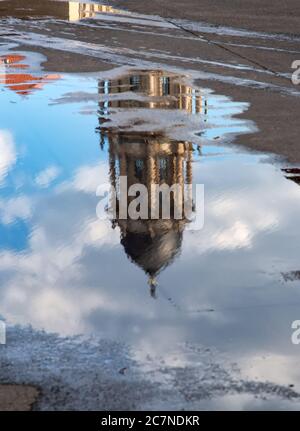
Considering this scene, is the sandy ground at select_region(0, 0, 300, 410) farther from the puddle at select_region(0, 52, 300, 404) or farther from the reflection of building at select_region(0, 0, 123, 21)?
the reflection of building at select_region(0, 0, 123, 21)

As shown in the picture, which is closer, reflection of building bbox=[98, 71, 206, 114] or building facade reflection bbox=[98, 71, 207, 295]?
building facade reflection bbox=[98, 71, 207, 295]

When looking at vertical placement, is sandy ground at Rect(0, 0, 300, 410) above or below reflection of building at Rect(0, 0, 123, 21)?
below

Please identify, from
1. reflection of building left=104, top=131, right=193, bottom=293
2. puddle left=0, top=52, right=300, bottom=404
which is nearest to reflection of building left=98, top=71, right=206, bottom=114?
puddle left=0, top=52, right=300, bottom=404

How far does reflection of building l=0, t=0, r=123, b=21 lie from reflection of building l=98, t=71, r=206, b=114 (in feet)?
42.2

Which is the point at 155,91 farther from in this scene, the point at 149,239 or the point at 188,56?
the point at 149,239

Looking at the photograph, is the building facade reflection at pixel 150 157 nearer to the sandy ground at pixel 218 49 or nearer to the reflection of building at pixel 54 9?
the sandy ground at pixel 218 49

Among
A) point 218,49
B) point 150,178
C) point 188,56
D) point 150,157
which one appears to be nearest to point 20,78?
point 188,56

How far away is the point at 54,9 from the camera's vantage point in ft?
113

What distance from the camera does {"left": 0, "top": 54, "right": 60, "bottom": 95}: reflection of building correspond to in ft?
57.1

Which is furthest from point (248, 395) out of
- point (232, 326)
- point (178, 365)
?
point (232, 326)

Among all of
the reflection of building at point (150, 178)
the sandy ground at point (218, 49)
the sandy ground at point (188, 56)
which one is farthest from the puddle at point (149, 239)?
the sandy ground at point (218, 49)

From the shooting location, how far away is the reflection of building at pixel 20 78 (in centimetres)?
1741

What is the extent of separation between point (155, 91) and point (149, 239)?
8.16 metres
